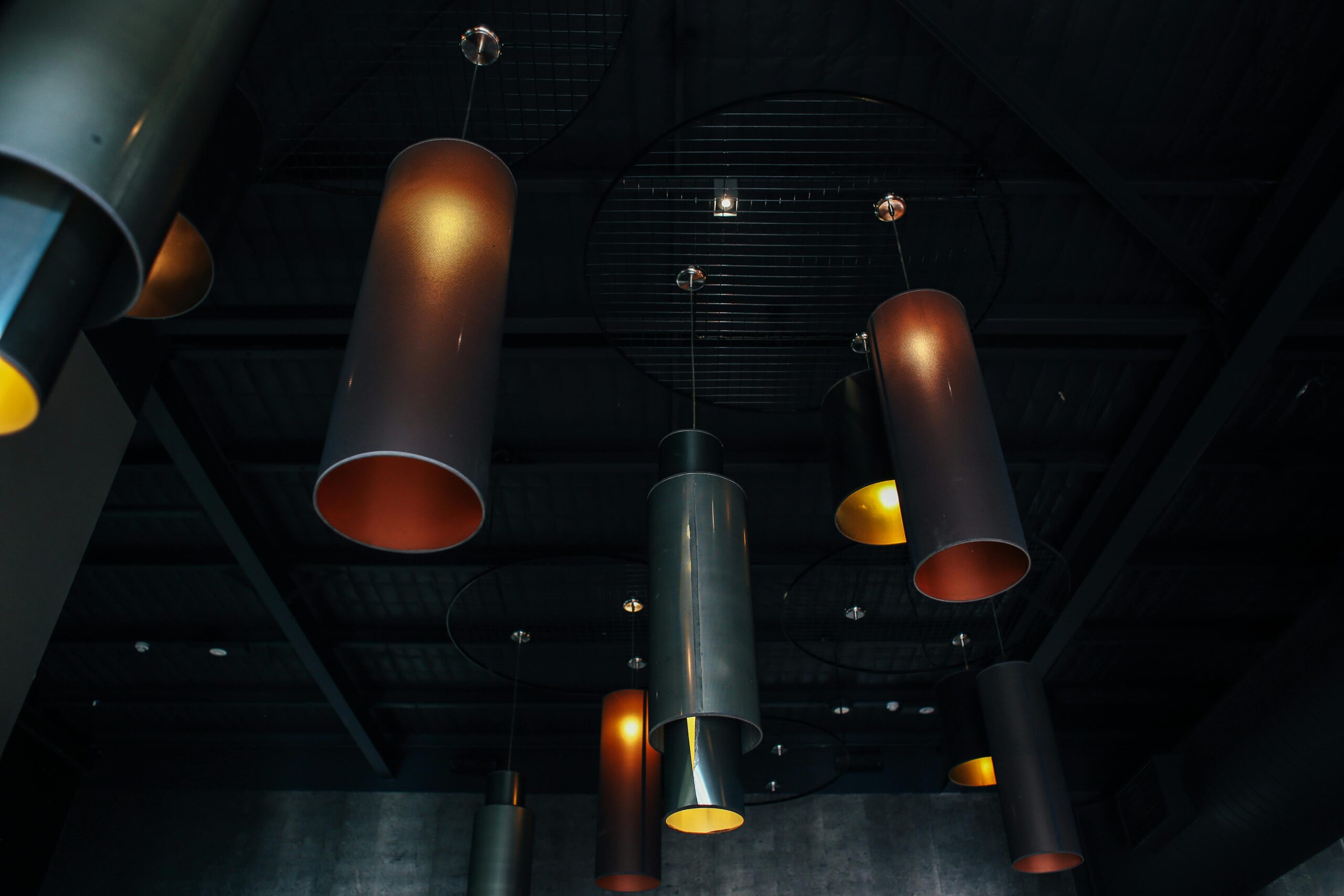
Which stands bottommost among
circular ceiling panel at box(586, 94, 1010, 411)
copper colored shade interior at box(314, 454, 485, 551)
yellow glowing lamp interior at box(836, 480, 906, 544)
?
copper colored shade interior at box(314, 454, 485, 551)

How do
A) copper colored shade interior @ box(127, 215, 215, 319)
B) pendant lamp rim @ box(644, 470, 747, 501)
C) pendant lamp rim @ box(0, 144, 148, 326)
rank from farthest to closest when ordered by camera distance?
pendant lamp rim @ box(644, 470, 747, 501)
copper colored shade interior @ box(127, 215, 215, 319)
pendant lamp rim @ box(0, 144, 148, 326)

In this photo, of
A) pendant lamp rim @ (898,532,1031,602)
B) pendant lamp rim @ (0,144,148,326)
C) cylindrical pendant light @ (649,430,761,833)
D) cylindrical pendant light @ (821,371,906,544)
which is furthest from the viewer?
cylindrical pendant light @ (821,371,906,544)

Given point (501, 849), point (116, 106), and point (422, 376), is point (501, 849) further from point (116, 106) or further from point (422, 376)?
point (116, 106)

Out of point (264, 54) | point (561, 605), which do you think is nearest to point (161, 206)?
point (264, 54)

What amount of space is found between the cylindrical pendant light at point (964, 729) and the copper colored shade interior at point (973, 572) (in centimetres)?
513

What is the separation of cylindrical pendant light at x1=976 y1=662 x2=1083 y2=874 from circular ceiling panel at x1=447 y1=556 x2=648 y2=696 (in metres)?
4.36

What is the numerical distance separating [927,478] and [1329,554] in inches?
480

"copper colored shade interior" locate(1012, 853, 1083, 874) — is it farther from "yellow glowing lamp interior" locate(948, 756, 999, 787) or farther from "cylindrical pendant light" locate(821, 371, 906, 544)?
"cylindrical pendant light" locate(821, 371, 906, 544)

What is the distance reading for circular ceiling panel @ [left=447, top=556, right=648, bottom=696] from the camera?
12.9m

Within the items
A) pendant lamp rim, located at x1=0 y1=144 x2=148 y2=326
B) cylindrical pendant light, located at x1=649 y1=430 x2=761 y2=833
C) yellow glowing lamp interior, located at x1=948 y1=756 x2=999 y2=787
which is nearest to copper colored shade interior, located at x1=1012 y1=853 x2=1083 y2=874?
yellow glowing lamp interior, located at x1=948 y1=756 x2=999 y2=787

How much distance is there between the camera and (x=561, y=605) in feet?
47.1

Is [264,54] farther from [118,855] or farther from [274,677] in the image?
[118,855]

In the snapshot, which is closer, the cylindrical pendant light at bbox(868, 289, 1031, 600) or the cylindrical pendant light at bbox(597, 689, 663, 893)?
the cylindrical pendant light at bbox(868, 289, 1031, 600)

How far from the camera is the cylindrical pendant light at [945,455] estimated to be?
14.4ft
